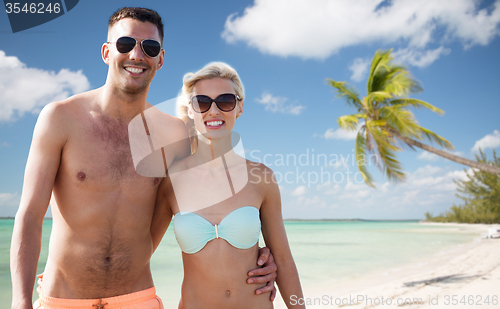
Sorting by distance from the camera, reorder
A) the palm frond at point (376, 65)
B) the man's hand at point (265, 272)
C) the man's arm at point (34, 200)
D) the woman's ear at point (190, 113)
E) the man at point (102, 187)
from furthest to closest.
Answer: the palm frond at point (376, 65), the woman's ear at point (190, 113), the man's hand at point (265, 272), the man at point (102, 187), the man's arm at point (34, 200)

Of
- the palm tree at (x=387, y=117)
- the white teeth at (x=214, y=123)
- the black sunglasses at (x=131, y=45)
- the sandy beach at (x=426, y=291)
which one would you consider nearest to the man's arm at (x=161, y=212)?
the white teeth at (x=214, y=123)

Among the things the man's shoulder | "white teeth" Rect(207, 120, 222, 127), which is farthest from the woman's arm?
the man's shoulder

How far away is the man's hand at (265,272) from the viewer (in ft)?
7.44

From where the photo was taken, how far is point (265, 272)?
2.31 metres

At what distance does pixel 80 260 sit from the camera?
2.18 metres

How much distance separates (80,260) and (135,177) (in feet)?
2.09

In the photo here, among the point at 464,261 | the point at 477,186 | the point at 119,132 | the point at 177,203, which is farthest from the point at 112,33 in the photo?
the point at 477,186

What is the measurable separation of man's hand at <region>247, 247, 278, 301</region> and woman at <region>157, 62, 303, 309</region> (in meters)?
0.05

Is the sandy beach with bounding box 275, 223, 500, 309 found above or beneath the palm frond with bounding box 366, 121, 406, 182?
beneath

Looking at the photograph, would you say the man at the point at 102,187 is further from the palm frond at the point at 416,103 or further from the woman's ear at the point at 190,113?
the palm frond at the point at 416,103

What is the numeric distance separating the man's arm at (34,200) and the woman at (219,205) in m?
0.76

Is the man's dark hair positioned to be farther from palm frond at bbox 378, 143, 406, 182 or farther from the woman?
palm frond at bbox 378, 143, 406, 182

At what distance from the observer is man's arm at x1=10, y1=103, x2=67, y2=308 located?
1.72m

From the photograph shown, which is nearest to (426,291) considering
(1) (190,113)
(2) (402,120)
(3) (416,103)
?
(2) (402,120)
